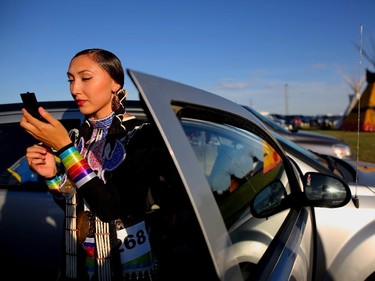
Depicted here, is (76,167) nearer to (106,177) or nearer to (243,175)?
(106,177)

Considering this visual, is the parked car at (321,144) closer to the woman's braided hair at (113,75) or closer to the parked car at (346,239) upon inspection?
the parked car at (346,239)

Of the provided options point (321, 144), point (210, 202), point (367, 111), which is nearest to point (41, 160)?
point (210, 202)

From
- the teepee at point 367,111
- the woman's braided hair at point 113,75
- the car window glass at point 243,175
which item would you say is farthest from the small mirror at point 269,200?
the teepee at point 367,111

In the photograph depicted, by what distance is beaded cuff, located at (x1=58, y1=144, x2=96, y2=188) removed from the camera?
94 cm

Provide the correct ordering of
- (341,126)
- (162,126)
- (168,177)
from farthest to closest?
(341,126) < (168,177) < (162,126)

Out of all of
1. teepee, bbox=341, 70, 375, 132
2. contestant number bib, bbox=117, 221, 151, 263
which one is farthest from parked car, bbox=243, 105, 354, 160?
teepee, bbox=341, 70, 375, 132

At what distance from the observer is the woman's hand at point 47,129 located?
927 millimetres

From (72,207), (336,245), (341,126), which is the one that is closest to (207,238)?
(72,207)

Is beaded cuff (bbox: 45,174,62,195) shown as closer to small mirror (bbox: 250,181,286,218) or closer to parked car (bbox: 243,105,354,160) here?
small mirror (bbox: 250,181,286,218)

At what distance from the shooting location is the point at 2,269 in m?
2.25

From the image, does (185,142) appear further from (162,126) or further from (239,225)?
(239,225)

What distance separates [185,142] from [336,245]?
4.69 feet

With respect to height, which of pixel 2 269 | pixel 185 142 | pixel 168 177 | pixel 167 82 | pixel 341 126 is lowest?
pixel 2 269

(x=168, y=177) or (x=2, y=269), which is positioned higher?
(x=168, y=177)
